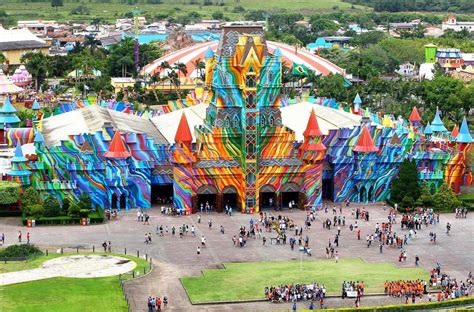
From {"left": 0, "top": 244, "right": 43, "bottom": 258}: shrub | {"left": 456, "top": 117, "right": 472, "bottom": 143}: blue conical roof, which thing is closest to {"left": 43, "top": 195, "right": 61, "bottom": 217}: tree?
{"left": 0, "top": 244, "right": 43, "bottom": 258}: shrub

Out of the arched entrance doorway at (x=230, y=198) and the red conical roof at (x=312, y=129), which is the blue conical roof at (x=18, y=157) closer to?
the arched entrance doorway at (x=230, y=198)

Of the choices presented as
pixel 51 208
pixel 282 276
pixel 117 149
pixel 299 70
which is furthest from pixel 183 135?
pixel 299 70

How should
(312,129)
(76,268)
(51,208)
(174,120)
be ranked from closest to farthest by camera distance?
(76,268)
(51,208)
(312,129)
(174,120)

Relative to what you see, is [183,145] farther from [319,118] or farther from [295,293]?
[295,293]

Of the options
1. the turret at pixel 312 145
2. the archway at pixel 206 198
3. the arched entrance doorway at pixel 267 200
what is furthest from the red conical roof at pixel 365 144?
the archway at pixel 206 198

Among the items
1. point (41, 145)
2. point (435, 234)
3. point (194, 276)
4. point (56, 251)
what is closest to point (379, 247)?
point (435, 234)
